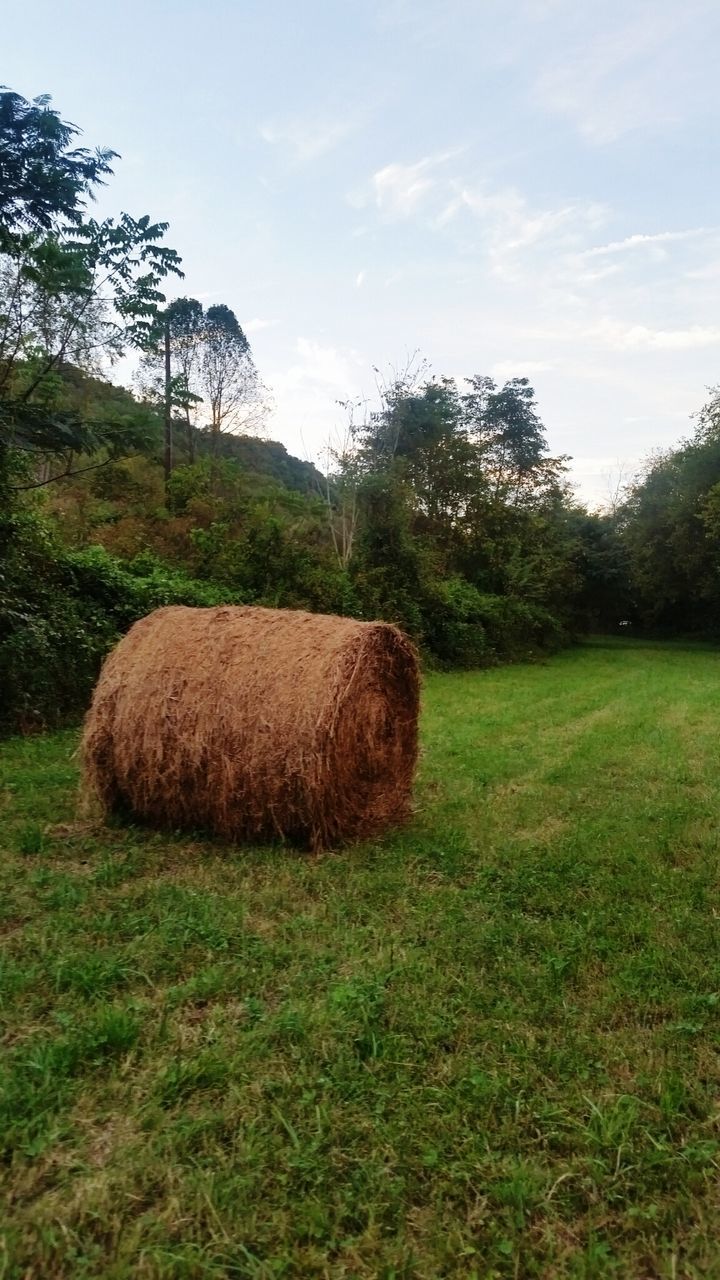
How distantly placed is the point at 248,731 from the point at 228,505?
56.3 ft

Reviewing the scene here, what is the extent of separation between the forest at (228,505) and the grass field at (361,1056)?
4.85 metres

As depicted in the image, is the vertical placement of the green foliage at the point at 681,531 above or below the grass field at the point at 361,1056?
above

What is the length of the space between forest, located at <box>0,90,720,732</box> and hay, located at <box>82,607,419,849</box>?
3605mm

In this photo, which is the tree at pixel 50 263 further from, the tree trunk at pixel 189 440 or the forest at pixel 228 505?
the tree trunk at pixel 189 440

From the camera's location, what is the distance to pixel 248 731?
485 centimetres

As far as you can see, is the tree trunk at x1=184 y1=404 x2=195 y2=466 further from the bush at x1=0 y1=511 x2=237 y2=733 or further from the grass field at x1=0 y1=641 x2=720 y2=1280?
the grass field at x1=0 y1=641 x2=720 y2=1280

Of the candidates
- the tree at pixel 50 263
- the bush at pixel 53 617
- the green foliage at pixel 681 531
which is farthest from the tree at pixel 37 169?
the green foliage at pixel 681 531

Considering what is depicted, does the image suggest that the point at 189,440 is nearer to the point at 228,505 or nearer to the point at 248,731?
the point at 228,505

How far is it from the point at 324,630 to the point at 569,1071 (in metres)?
3.52

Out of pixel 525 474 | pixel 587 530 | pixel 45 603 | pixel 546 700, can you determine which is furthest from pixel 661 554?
pixel 45 603

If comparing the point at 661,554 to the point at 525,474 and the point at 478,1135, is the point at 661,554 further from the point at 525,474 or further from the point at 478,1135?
the point at 478,1135

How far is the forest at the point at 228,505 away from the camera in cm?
805

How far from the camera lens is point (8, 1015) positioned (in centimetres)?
274

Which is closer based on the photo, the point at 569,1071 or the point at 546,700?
the point at 569,1071
